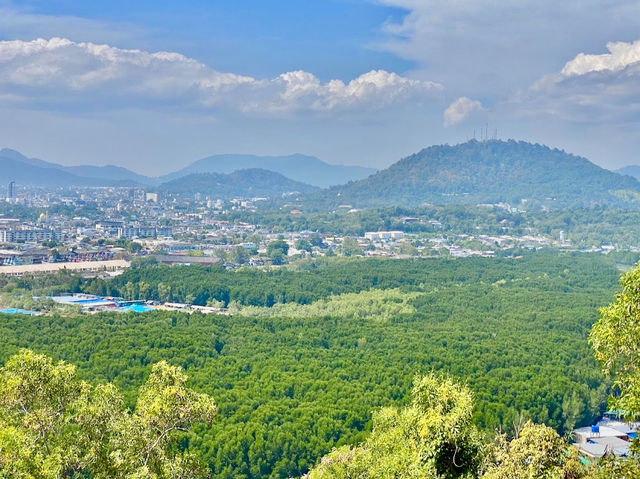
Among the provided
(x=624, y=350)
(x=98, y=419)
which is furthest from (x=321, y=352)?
(x=624, y=350)

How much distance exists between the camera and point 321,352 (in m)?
37.7

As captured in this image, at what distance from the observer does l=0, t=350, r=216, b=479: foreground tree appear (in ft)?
35.0

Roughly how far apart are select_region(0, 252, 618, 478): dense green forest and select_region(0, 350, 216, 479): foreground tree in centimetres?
462

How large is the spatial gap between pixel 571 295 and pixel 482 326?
14872mm

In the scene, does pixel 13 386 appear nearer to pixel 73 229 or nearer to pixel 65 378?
pixel 65 378

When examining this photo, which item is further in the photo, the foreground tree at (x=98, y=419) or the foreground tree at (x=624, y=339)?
the foreground tree at (x=98, y=419)

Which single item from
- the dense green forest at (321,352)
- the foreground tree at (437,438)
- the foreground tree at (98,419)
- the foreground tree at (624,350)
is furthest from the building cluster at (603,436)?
the foreground tree at (98,419)

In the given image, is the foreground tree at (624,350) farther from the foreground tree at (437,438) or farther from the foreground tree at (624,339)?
the foreground tree at (437,438)

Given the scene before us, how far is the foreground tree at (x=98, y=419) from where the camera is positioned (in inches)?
420

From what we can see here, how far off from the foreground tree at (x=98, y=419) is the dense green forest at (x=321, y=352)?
15.2ft

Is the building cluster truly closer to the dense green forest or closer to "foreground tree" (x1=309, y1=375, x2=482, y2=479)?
the dense green forest

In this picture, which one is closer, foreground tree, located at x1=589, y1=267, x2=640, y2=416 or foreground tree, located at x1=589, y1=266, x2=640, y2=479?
foreground tree, located at x1=589, y1=266, x2=640, y2=479

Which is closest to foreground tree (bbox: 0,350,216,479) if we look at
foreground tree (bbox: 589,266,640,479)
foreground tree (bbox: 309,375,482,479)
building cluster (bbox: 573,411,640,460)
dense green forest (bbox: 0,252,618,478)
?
foreground tree (bbox: 309,375,482,479)

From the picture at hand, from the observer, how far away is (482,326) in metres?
45.5
